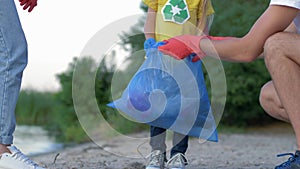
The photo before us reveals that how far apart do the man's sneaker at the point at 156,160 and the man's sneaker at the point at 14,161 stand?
882mm

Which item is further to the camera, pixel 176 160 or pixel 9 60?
pixel 176 160

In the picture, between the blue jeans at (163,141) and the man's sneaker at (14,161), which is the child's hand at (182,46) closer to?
the blue jeans at (163,141)

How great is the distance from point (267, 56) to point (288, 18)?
0.27m

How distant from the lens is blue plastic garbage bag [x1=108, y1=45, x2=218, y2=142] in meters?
4.24

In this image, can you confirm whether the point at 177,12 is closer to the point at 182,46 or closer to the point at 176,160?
the point at 182,46

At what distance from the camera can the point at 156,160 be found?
438 cm

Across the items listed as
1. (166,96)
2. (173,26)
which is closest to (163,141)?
(166,96)

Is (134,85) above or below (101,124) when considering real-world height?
above

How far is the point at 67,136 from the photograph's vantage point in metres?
14.7

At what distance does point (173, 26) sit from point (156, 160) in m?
0.96

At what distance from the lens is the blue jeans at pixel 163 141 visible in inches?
173

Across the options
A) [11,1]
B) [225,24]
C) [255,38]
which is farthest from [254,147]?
[11,1]

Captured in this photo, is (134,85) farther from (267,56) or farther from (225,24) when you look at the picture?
(225,24)

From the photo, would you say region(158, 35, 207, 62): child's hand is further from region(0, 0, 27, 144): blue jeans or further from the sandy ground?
the sandy ground
